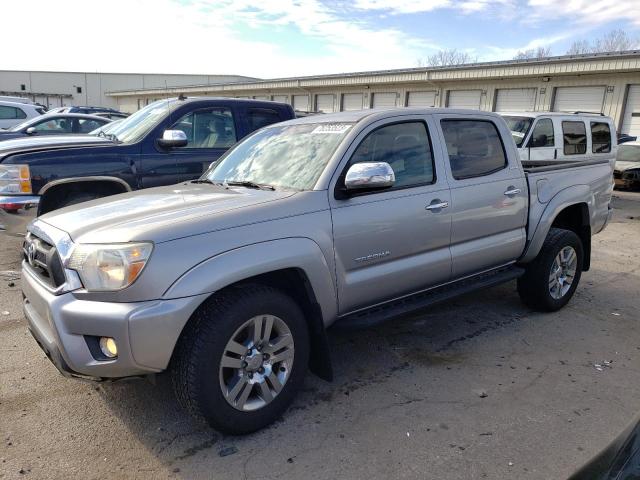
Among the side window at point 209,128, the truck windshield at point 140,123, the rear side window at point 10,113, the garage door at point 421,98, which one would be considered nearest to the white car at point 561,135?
the side window at point 209,128

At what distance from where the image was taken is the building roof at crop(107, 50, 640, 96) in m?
17.6

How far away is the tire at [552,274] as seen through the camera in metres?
4.88

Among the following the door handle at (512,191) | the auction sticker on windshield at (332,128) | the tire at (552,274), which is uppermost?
the auction sticker on windshield at (332,128)

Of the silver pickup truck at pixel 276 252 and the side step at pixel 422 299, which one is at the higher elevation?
the silver pickup truck at pixel 276 252

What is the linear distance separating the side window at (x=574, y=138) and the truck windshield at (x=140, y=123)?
29.3ft

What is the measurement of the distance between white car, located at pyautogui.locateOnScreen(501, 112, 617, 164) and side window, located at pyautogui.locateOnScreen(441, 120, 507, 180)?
6443 mm

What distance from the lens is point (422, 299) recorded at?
12.8ft

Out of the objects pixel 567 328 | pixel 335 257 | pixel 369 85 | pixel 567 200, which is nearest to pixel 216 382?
pixel 335 257

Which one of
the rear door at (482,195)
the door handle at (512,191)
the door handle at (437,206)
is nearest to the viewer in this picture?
the door handle at (437,206)

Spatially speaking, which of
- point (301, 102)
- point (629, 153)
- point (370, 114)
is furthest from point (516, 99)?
point (370, 114)

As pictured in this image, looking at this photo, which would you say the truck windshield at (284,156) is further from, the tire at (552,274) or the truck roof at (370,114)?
the tire at (552,274)

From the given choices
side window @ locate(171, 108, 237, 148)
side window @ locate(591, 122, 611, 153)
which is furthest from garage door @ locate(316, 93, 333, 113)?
side window @ locate(171, 108, 237, 148)

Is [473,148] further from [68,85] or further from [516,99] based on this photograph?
[68,85]

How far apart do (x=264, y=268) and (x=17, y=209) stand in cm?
372
